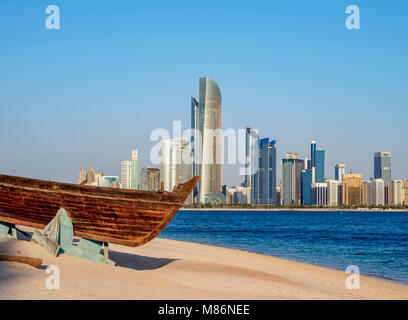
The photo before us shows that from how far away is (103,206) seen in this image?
1461 centimetres

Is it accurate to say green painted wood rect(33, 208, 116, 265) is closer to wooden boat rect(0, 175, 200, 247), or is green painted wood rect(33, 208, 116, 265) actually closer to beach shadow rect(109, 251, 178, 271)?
wooden boat rect(0, 175, 200, 247)

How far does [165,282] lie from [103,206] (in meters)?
3.02

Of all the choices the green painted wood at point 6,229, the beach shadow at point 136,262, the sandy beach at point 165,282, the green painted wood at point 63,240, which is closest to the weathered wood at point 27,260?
the sandy beach at point 165,282

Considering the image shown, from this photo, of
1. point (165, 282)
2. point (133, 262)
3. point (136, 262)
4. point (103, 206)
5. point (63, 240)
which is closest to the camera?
point (165, 282)

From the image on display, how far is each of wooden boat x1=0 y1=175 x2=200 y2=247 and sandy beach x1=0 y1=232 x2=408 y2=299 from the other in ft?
3.25

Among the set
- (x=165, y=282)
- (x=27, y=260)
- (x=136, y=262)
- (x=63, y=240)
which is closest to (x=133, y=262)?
(x=136, y=262)

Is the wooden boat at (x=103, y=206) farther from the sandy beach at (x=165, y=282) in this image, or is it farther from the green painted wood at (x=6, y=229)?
the green painted wood at (x=6, y=229)

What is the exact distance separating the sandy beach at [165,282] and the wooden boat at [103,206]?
99 cm

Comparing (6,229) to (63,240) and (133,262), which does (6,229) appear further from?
(133,262)

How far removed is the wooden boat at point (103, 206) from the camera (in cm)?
1432

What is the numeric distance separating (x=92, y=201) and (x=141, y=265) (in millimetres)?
4215

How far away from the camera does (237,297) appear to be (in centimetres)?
1206
